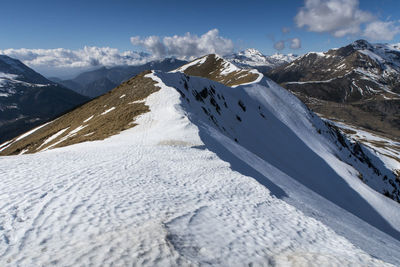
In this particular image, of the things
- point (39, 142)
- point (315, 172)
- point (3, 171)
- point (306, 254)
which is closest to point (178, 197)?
point (306, 254)

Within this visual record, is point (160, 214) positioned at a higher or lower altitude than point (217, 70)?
lower

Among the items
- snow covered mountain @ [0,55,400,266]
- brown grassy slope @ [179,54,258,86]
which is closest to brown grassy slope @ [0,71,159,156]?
snow covered mountain @ [0,55,400,266]

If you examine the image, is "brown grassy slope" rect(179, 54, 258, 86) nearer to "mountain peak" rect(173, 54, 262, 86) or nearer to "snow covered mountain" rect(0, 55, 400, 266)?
"mountain peak" rect(173, 54, 262, 86)

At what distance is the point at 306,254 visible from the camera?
29.7 ft

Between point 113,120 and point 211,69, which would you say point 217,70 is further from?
point 113,120

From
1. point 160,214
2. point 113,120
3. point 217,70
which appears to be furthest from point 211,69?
point 160,214

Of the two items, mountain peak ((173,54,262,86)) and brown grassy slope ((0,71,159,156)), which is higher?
mountain peak ((173,54,262,86))

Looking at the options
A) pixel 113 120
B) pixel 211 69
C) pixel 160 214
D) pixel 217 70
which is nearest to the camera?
pixel 160 214

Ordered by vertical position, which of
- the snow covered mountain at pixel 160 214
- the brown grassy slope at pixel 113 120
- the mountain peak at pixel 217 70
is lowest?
the snow covered mountain at pixel 160 214

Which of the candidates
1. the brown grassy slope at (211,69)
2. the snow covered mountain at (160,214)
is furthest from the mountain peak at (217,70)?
the snow covered mountain at (160,214)

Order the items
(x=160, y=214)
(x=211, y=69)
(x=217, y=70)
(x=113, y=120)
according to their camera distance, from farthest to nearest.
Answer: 1. (x=211, y=69)
2. (x=217, y=70)
3. (x=113, y=120)
4. (x=160, y=214)

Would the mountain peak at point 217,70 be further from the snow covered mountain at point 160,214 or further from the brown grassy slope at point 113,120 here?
the snow covered mountain at point 160,214

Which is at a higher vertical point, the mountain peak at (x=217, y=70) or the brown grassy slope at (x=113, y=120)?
the mountain peak at (x=217, y=70)

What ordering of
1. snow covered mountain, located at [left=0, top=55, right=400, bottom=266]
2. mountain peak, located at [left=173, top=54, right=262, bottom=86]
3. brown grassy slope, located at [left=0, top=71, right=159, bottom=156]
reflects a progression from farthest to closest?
mountain peak, located at [left=173, top=54, right=262, bottom=86], brown grassy slope, located at [left=0, top=71, right=159, bottom=156], snow covered mountain, located at [left=0, top=55, right=400, bottom=266]
